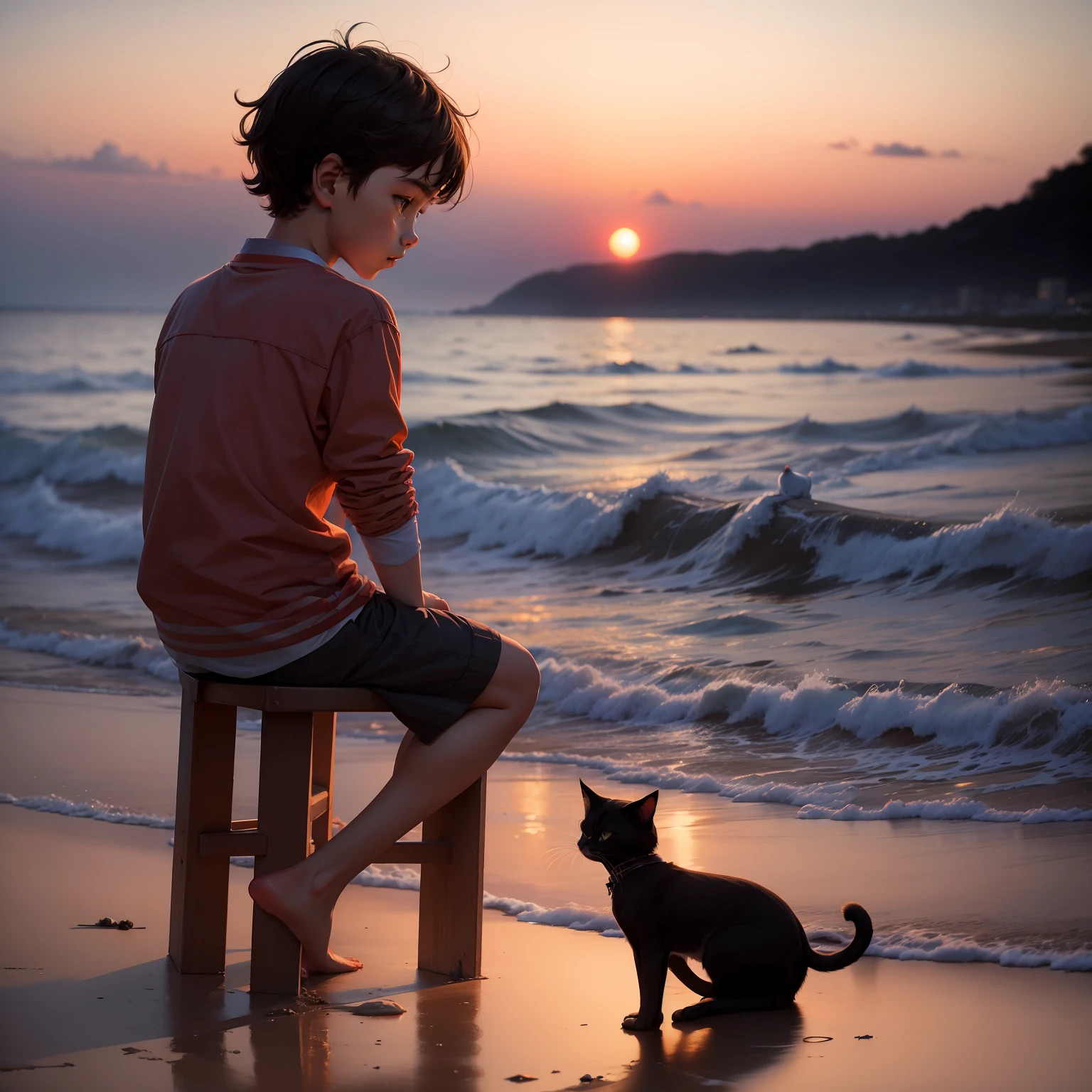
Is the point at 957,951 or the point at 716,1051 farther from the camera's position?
the point at 957,951

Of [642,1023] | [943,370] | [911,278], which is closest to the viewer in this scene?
[642,1023]

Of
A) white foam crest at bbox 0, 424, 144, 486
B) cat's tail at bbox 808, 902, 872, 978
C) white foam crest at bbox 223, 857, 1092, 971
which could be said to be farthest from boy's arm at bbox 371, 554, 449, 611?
white foam crest at bbox 0, 424, 144, 486

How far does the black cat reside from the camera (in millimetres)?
2059

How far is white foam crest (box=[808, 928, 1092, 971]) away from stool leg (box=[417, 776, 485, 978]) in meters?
0.73

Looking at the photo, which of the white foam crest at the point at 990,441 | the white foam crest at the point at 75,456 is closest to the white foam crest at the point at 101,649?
the white foam crest at the point at 990,441

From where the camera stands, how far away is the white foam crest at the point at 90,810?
11.9 ft

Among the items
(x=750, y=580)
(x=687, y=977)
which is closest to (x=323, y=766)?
(x=687, y=977)

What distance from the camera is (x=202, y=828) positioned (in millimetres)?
2252

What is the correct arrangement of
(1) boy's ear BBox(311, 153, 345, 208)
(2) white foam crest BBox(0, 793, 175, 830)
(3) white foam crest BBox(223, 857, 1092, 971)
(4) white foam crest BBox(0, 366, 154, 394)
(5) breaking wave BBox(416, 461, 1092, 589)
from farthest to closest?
1. (4) white foam crest BBox(0, 366, 154, 394)
2. (5) breaking wave BBox(416, 461, 1092, 589)
3. (2) white foam crest BBox(0, 793, 175, 830)
4. (3) white foam crest BBox(223, 857, 1092, 971)
5. (1) boy's ear BBox(311, 153, 345, 208)

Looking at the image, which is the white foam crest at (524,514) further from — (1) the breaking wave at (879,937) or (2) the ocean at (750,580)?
(1) the breaking wave at (879,937)

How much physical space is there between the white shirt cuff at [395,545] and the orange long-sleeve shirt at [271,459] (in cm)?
2

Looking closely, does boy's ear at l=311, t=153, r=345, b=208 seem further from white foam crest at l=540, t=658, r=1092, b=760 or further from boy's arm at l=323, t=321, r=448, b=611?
white foam crest at l=540, t=658, r=1092, b=760

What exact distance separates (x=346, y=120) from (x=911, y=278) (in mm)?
43355

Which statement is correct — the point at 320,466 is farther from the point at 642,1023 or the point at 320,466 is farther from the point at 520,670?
the point at 642,1023
